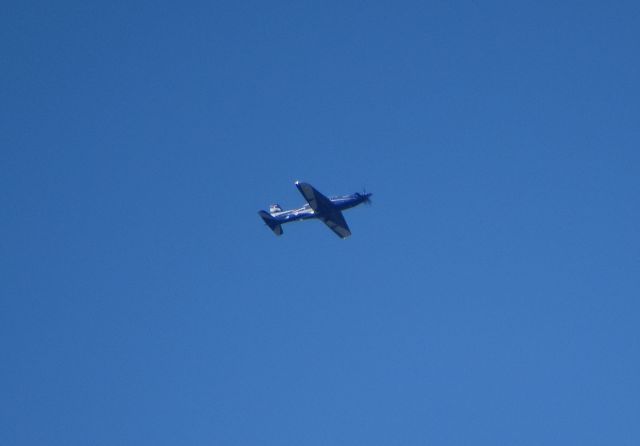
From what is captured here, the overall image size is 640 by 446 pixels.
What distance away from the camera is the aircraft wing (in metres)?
62.0

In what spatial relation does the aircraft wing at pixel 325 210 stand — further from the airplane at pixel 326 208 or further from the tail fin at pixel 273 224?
the tail fin at pixel 273 224

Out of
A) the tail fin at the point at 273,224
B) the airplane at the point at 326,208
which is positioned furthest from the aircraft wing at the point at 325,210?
the tail fin at the point at 273,224

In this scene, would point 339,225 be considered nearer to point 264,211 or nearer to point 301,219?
point 301,219

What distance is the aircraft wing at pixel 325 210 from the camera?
62.0 metres

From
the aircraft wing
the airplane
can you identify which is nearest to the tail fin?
the airplane

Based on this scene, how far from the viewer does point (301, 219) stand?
66.9m

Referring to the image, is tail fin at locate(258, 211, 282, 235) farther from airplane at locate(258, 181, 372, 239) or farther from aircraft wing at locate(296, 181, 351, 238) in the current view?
aircraft wing at locate(296, 181, 351, 238)

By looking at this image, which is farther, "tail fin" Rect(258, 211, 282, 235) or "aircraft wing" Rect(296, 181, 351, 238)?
"tail fin" Rect(258, 211, 282, 235)

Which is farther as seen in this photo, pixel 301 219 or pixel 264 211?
pixel 264 211

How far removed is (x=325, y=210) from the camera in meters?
63.8

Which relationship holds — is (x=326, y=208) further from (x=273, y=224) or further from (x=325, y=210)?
(x=273, y=224)

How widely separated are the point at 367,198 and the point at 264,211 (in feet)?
38.0

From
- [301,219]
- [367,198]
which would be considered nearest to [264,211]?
[301,219]

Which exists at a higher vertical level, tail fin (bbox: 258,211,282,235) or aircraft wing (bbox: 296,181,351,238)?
tail fin (bbox: 258,211,282,235)
